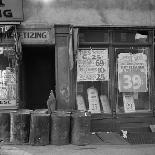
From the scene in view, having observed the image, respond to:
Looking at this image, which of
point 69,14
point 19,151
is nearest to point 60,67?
point 69,14

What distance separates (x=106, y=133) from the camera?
36.7ft

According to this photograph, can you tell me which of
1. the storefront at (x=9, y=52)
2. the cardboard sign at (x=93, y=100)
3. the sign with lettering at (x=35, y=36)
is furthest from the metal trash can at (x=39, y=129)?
the sign with lettering at (x=35, y=36)

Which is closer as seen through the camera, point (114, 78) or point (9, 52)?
point (9, 52)

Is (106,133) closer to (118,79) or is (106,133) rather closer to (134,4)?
(118,79)

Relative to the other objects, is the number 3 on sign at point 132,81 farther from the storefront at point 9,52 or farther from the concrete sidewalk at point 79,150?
the storefront at point 9,52

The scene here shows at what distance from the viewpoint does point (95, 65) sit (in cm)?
1155

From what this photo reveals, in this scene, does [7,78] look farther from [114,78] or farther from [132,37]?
[132,37]

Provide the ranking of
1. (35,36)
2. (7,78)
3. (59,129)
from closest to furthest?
(59,129) < (35,36) < (7,78)

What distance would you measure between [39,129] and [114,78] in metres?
3.19

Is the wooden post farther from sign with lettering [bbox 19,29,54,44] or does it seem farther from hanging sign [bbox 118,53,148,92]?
hanging sign [bbox 118,53,148,92]

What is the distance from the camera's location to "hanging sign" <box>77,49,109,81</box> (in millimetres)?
11492

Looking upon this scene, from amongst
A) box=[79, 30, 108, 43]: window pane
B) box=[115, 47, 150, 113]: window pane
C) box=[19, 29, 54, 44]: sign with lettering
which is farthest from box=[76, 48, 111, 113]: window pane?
box=[19, 29, 54, 44]: sign with lettering

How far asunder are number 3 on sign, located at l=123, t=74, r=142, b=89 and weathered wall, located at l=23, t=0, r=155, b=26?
1636 millimetres

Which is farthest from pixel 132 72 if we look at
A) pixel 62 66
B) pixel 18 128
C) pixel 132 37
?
pixel 18 128
